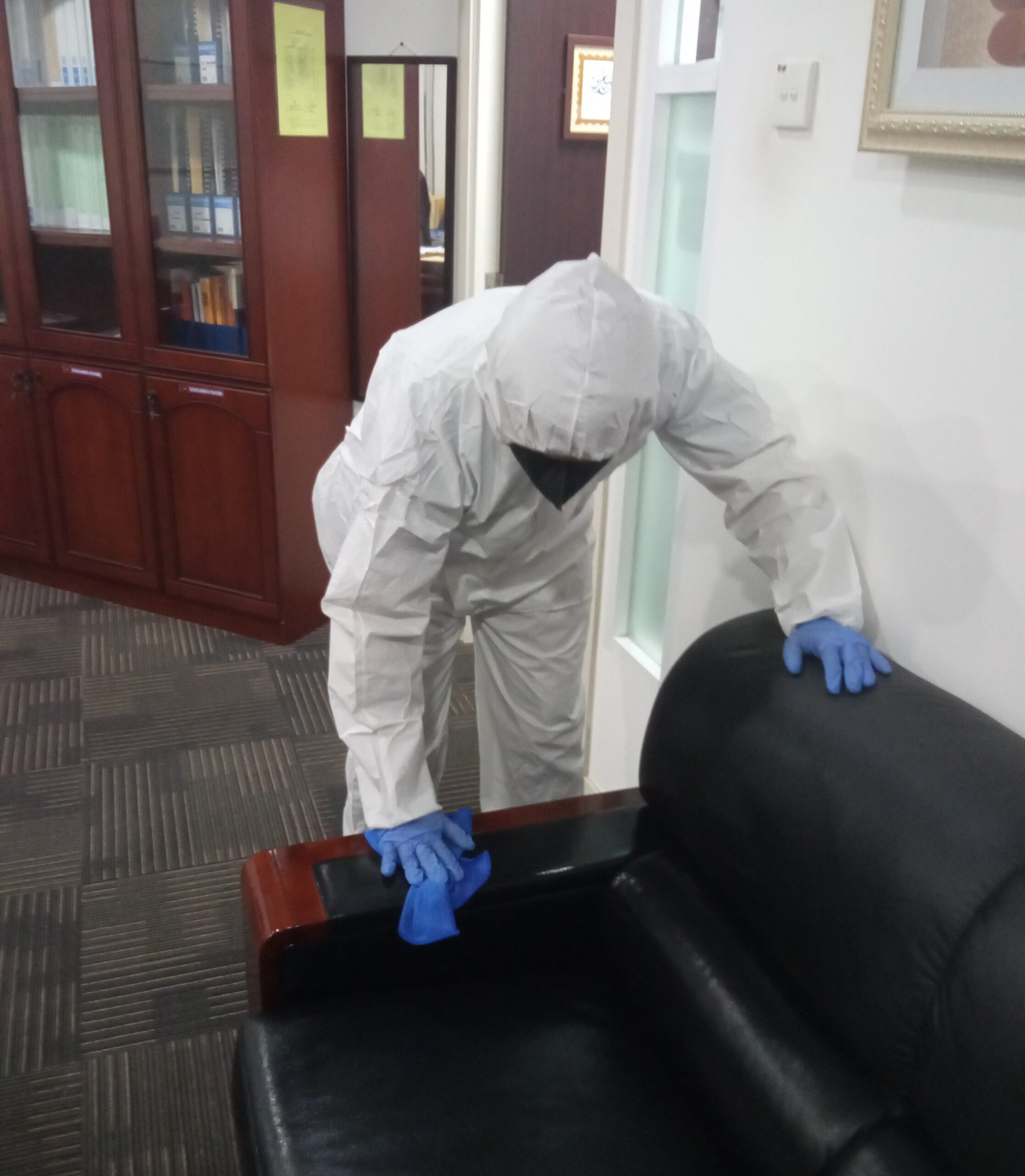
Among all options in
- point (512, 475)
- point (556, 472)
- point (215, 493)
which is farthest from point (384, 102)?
point (556, 472)

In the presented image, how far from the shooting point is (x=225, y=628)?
10.1 feet

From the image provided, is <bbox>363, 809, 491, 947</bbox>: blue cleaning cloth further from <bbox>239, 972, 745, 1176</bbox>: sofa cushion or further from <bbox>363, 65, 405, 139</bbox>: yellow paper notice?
<bbox>363, 65, 405, 139</bbox>: yellow paper notice

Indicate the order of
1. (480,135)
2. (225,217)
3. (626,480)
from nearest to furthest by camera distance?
(626,480)
(480,135)
(225,217)

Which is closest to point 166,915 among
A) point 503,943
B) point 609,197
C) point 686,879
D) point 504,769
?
point 504,769

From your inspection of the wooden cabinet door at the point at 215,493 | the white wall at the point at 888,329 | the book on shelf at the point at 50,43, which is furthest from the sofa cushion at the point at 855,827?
the book on shelf at the point at 50,43

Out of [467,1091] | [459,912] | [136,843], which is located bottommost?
[136,843]

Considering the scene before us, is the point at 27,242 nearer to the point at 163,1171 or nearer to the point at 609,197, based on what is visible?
the point at 609,197

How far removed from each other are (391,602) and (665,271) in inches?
36.0

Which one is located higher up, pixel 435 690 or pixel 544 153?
pixel 544 153

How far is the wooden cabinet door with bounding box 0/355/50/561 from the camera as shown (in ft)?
10.2

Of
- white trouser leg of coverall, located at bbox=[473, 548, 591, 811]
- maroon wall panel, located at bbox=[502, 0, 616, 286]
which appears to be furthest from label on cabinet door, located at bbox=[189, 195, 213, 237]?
white trouser leg of coverall, located at bbox=[473, 548, 591, 811]

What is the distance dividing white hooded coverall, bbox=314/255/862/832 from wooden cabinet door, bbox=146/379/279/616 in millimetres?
1362

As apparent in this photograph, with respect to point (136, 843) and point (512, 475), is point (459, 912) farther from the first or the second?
point (136, 843)

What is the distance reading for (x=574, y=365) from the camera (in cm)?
112
